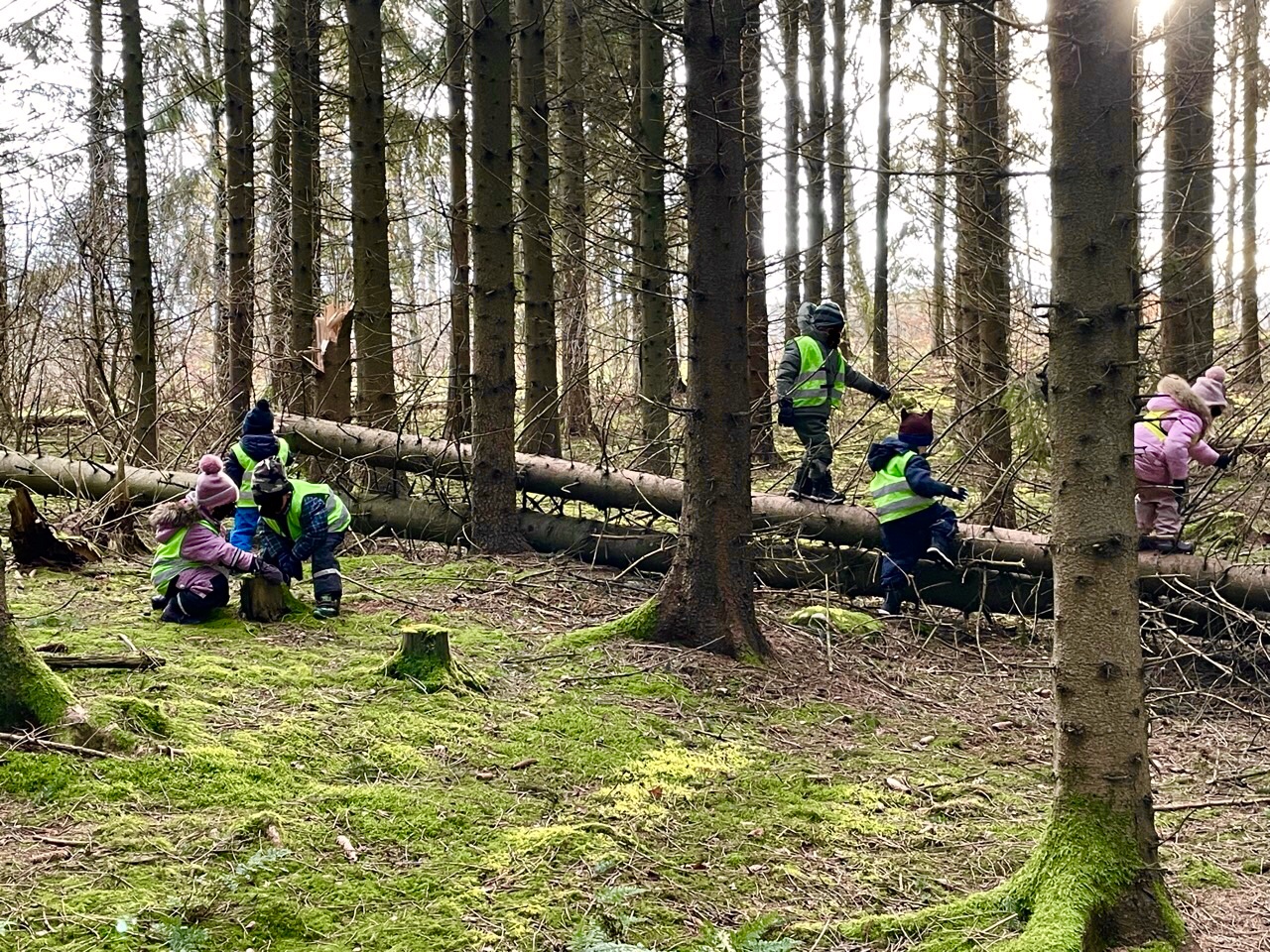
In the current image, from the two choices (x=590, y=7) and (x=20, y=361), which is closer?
(x=20, y=361)

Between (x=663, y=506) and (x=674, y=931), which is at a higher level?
(x=663, y=506)

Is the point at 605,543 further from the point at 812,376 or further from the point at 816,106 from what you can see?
the point at 816,106

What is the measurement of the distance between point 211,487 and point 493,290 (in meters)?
3.52

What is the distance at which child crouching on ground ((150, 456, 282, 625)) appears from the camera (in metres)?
6.35

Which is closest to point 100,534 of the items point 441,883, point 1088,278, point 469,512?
point 469,512

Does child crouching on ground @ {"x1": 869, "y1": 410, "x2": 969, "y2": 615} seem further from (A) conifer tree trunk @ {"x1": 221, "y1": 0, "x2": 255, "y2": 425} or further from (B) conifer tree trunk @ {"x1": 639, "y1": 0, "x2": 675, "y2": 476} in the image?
(A) conifer tree trunk @ {"x1": 221, "y1": 0, "x2": 255, "y2": 425}

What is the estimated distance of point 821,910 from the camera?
12.4 ft

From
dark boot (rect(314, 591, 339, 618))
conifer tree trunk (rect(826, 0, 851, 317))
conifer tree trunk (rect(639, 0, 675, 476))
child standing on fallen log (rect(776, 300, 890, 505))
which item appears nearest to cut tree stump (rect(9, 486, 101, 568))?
dark boot (rect(314, 591, 339, 618))

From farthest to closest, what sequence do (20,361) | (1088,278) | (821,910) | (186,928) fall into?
1. (20,361)
2. (821,910)
3. (1088,278)
4. (186,928)

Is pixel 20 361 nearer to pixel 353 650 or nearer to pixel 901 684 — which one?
pixel 353 650

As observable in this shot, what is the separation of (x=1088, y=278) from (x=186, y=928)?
3.65 metres

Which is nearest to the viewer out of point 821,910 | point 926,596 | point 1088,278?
point 1088,278

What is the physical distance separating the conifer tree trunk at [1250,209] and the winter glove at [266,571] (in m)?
6.17

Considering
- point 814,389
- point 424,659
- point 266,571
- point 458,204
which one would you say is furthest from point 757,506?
point 458,204
